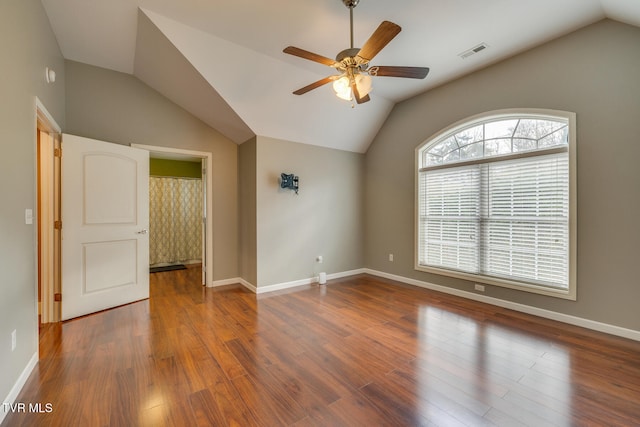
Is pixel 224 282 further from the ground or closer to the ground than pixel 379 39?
closer to the ground

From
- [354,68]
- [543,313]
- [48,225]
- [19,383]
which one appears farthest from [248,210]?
[543,313]

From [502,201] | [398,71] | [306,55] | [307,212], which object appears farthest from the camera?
[307,212]

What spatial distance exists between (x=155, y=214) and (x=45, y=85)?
12.1 feet

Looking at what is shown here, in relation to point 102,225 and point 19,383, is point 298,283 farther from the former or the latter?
point 19,383

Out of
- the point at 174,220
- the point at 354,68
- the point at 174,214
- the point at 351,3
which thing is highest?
the point at 351,3

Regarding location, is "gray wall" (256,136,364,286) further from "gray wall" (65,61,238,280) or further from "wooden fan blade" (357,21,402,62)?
"wooden fan blade" (357,21,402,62)

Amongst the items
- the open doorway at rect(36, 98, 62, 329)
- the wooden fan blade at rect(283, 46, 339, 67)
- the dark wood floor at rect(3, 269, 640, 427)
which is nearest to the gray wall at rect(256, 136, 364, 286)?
the dark wood floor at rect(3, 269, 640, 427)

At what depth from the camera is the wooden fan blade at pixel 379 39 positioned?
182 cm

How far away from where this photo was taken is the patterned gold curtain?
5863mm

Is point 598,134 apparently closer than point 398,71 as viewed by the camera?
No

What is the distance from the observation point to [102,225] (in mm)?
3336

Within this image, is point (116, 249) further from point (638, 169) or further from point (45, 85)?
point (638, 169)

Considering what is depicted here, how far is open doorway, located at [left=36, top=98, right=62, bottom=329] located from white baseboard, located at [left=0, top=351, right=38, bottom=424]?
3.65 ft

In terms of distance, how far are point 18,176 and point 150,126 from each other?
229 cm
